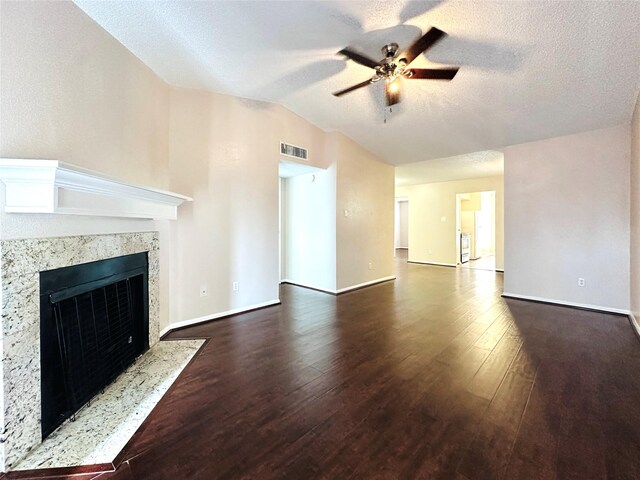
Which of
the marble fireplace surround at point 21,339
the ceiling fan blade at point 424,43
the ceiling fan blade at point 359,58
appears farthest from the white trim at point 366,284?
the marble fireplace surround at point 21,339

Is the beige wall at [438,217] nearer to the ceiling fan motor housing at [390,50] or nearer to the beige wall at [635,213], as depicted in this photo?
the beige wall at [635,213]

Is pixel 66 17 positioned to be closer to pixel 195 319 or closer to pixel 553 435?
pixel 195 319

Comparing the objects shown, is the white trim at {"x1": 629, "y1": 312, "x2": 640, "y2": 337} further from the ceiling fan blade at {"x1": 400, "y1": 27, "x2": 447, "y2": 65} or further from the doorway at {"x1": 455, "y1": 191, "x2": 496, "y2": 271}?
the doorway at {"x1": 455, "y1": 191, "x2": 496, "y2": 271}

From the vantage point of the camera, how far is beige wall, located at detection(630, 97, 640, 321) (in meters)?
2.95

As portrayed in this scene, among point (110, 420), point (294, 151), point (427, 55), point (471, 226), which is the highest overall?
point (427, 55)

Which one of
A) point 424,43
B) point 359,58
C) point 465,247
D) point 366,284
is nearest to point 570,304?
point 366,284

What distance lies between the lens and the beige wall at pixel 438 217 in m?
7.33

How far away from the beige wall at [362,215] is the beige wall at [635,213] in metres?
3.54

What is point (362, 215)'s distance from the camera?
17.7ft

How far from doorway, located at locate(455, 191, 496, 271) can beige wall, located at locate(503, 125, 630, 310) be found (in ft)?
10.7

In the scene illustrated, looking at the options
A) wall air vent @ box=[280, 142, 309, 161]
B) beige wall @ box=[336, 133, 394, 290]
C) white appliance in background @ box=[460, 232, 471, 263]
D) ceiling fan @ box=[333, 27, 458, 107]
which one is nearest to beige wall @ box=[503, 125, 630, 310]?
beige wall @ box=[336, 133, 394, 290]

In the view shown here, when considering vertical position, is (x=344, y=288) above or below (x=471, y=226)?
below

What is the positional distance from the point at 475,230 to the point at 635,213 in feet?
20.9

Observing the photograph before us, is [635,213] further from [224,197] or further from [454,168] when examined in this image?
[224,197]
